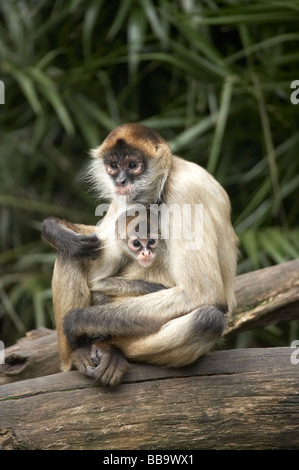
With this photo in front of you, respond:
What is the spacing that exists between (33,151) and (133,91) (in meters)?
1.72

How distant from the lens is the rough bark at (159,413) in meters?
4.65

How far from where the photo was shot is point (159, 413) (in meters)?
4.70

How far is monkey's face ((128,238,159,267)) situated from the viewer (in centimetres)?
502

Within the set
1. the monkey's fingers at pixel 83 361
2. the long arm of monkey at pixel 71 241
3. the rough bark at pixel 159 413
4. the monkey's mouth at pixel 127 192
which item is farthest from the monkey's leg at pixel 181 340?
the monkey's mouth at pixel 127 192

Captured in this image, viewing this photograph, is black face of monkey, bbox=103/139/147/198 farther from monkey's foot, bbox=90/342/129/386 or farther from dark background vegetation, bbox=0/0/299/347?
dark background vegetation, bbox=0/0/299/347

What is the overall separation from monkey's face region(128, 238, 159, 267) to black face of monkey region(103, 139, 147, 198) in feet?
1.27

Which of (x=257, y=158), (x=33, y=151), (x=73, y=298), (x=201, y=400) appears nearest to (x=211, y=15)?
(x=257, y=158)

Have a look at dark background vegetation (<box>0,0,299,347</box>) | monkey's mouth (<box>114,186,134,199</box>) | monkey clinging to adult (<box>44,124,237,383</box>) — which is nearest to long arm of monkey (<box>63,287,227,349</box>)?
monkey clinging to adult (<box>44,124,237,383</box>)

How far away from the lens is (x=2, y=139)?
10.2 m

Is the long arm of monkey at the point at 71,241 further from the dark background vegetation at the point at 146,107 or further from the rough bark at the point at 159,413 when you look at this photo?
the dark background vegetation at the point at 146,107

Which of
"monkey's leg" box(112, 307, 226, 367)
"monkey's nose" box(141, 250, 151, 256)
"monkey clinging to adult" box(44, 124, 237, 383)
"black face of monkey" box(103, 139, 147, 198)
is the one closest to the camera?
"monkey's leg" box(112, 307, 226, 367)

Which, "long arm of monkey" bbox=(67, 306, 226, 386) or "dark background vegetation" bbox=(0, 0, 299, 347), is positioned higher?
"dark background vegetation" bbox=(0, 0, 299, 347)

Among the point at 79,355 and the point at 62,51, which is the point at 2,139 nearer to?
the point at 62,51

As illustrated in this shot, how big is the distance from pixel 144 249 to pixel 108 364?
2.80 feet
